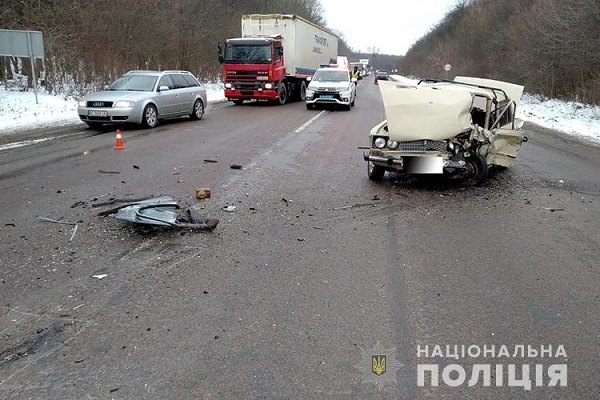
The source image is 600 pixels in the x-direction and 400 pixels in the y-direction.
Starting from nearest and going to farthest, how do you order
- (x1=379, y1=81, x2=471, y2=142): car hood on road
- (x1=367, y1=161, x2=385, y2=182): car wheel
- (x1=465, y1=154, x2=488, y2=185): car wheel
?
(x1=379, y1=81, x2=471, y2=142): car hood on road → (x1=465, y1=154, x2=488, y2=185): car wheel → (x1=367, y1=161, x2=385, y2=182): car wheel

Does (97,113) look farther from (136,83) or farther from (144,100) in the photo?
(136,83)

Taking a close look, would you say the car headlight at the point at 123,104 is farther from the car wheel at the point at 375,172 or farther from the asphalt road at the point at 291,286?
the car wheel at the point at 375,172

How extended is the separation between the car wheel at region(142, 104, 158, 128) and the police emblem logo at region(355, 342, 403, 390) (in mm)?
12431

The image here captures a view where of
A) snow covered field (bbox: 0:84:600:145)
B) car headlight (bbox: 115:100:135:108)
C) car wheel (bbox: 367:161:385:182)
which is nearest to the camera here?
car wheel (bbox: 367:161:385:182)

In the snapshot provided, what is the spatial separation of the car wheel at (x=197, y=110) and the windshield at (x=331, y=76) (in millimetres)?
7555

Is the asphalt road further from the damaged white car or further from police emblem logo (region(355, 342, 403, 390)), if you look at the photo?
the damaged white car

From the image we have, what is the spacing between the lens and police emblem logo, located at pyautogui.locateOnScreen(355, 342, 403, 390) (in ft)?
9.47

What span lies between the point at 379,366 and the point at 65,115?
55.5ft

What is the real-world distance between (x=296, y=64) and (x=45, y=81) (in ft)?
39.6

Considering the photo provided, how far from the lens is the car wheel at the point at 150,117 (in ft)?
46.4

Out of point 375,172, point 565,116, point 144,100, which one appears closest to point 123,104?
point 144,100

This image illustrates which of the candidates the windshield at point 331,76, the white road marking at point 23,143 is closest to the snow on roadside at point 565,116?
the windshield at point 331,76

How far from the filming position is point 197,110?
17.0 m

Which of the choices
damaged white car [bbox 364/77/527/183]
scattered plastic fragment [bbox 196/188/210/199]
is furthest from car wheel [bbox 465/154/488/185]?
scattered plastic fragment [bbox 196/188/210/199]
